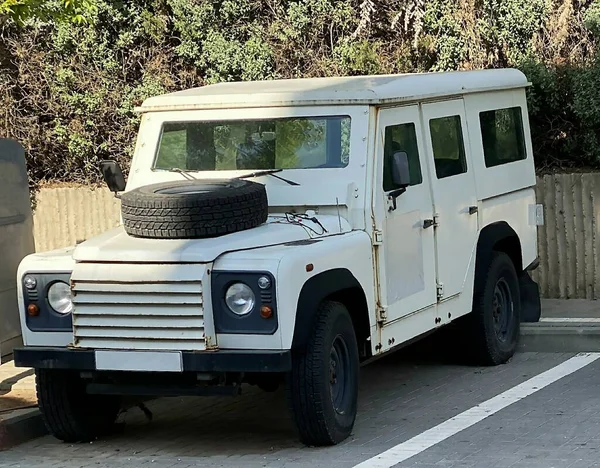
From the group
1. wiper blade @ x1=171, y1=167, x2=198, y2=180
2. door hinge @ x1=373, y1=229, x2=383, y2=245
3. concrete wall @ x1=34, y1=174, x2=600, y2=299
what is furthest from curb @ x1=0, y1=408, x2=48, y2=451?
concrete wall @ x1=34, y1=174, x2=600, y2=299

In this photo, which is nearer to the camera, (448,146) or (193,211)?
(193,211)

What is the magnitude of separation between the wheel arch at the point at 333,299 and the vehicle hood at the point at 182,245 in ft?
Result: 1.13

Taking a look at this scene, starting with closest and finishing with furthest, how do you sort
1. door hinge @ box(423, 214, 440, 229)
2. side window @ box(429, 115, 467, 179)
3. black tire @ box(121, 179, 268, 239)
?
black tire @ box(121, 179, 268, 239) → door hinge @ box(423, 214, 440, 229) → side window @ box(429, 115, 467, 179)

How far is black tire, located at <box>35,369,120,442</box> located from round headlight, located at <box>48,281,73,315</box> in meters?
0.42

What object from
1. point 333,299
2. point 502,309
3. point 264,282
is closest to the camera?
point 264,282

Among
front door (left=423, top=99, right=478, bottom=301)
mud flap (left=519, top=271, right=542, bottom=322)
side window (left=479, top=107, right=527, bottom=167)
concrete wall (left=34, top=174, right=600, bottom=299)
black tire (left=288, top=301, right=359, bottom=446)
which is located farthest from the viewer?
concrete wall (left=34, top=174, right=600, bottom=299)

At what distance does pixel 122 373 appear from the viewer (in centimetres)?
674

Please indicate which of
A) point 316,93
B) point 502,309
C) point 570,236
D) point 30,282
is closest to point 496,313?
point 502,309

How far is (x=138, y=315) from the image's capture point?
6.52 m

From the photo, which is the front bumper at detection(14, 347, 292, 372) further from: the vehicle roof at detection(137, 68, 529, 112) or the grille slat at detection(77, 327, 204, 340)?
the vehicle roof at detection(137, 68, 529, 112)

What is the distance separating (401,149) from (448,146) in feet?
2.66

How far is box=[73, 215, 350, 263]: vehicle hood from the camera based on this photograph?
6.43 m

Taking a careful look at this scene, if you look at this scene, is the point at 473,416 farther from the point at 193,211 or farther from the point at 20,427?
the point at 20,427

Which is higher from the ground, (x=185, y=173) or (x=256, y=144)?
(x=256, y=144)
